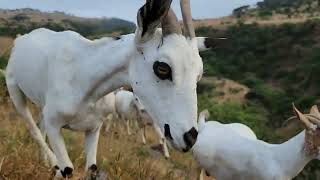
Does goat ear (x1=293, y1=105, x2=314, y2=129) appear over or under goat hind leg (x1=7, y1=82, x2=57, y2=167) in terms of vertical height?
under

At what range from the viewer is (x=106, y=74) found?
5.08m

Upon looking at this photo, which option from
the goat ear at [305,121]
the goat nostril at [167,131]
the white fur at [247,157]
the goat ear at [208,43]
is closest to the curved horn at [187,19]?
the goat ear at [208,43]

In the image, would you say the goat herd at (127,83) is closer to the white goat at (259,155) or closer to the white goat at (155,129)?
the white goat at (259,155)

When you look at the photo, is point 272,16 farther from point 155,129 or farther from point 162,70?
point 162,70

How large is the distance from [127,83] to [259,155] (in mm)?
3839

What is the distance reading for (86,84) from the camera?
17.1 ft

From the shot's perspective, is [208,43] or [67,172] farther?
[67,172]

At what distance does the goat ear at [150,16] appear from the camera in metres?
3.95

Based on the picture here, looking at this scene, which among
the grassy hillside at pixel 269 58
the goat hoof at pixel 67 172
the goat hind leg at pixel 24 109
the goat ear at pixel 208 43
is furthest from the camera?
the grassy hillside at pixel 269 58

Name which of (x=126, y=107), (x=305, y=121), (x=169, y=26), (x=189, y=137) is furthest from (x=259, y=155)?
(x=126, y=107)

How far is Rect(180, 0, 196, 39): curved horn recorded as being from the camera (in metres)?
4.43

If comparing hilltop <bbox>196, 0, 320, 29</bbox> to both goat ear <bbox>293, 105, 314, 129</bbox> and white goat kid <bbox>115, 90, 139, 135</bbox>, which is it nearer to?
white goat kid <bbox>115, 90, 139, 135</bbox>

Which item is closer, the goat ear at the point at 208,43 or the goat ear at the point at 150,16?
the goat ear at the point at 150,16

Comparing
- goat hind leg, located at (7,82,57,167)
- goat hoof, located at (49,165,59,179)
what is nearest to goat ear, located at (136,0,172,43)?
goat hoof, located at (49,165,59,179)
